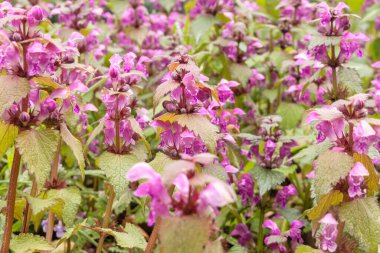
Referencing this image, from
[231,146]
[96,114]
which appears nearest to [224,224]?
[231,146]

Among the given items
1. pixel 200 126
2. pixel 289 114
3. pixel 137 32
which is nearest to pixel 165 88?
pixel 200 126

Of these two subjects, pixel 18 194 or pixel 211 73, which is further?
pixel 211 73

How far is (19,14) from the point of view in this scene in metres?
1.56

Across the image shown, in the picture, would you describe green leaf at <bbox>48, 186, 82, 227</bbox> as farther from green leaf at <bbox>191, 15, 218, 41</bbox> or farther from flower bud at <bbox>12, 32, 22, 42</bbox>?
green leaf at <bbox>191, 15, 218, 41</bbox>

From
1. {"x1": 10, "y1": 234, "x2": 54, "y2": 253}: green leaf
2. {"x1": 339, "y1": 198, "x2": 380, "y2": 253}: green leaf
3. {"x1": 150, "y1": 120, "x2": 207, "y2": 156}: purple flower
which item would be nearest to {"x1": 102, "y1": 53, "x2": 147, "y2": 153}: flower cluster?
{"x1": 150, "y1": 120, "x2": 207, "y2": 156}: purple flower

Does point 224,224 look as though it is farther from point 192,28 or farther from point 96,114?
point 192,28

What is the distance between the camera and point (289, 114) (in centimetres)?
322

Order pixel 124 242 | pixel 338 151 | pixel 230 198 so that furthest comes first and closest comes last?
pixel 124 242 < pixel 338 151 < pixel 230 198

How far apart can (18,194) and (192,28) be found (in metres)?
1.78

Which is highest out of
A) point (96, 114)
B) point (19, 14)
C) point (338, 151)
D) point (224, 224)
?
point (19, 14)

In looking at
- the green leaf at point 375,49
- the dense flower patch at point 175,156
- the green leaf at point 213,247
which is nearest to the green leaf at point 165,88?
the dense flower patch at point 175,156

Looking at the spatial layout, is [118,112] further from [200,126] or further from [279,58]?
[279,58]

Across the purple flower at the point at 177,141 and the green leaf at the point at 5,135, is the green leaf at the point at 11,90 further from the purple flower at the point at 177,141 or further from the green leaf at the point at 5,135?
the purple flower at the point at 177,141

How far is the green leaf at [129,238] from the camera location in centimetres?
164
